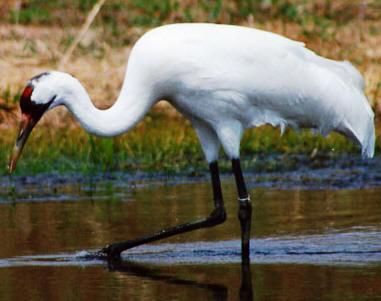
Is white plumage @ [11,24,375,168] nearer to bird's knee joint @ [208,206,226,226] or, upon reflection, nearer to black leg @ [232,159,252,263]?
black leg @ [232,159,252,263]

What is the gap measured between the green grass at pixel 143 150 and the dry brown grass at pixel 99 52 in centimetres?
131

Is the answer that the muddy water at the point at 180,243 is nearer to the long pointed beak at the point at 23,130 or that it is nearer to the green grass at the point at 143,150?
the green grass at the point at 143,150

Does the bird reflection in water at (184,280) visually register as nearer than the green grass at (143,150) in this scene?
Yes

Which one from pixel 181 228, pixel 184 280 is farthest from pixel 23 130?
pixel 184 280

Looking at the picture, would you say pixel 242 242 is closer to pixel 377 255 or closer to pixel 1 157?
pixel 377 255

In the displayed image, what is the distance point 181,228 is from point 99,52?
743 centimetres

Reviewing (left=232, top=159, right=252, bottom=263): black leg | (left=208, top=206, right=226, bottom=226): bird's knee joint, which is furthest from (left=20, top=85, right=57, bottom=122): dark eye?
(left=208, top=206, right=226, bottom=226): bird's knee joint

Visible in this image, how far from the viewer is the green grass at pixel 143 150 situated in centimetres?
1070

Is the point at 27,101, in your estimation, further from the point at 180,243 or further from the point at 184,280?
the point at 184,280

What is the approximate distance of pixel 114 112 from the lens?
24.8 feet

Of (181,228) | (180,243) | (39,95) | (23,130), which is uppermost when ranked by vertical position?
(39,95)

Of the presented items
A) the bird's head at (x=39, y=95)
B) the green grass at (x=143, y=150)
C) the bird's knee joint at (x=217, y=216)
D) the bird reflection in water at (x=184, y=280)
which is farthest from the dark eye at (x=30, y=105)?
the green grass at (x=143, y=150)

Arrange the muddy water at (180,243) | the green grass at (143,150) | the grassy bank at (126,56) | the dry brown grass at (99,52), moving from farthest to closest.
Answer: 1. the dry brown grass at (99,52)
2. the grassy bank at (126,56)
3. the green grass at (143,150)
4. the muddy water at (180,243)

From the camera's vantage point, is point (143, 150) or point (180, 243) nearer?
point (180, 243)
